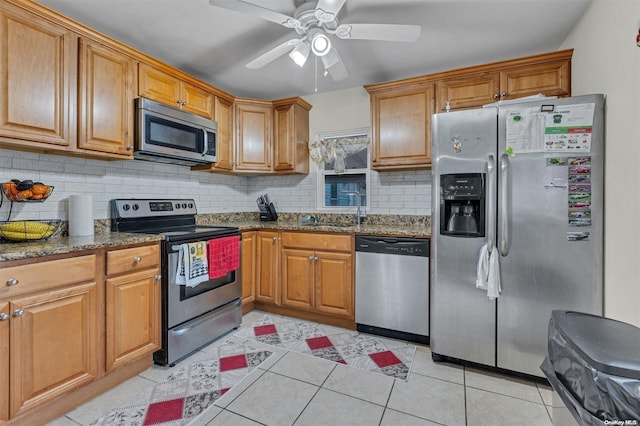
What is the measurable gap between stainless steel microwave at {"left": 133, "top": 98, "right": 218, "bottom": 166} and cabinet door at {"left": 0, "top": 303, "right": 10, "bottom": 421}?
1.33 metres

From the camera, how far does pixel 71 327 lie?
64.6 inches

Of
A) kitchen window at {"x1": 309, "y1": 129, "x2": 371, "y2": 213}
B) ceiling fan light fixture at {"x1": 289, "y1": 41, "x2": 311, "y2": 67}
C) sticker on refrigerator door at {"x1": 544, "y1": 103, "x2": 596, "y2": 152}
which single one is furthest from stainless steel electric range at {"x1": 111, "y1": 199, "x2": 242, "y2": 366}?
sticker on refrigerator door at {"x1": 544, "y1": 103, "x2": 596, "y2": 152}

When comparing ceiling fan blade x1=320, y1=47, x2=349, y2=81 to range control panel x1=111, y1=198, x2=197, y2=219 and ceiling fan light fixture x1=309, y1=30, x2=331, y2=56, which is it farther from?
range control panel x1=111, y1=198, x2=197, y2=219

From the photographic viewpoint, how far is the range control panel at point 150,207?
8.08 feet

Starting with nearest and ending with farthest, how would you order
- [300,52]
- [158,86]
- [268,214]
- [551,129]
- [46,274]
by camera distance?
1. [46,274]
2. [551,129]
3. [300,52]
4. [158,86]
5. [268,214]

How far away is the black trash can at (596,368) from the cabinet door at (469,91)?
1.93 metres

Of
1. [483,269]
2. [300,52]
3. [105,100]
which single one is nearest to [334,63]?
[300,52]

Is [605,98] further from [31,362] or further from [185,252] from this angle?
[31,362]

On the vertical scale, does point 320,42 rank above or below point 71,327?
above

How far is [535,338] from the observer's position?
1.94 meters

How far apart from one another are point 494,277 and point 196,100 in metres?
2.85

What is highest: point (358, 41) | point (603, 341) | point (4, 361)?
point (358, 41)

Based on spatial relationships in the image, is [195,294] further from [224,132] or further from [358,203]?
[358,203]

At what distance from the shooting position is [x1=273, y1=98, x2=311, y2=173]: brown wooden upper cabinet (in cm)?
341
